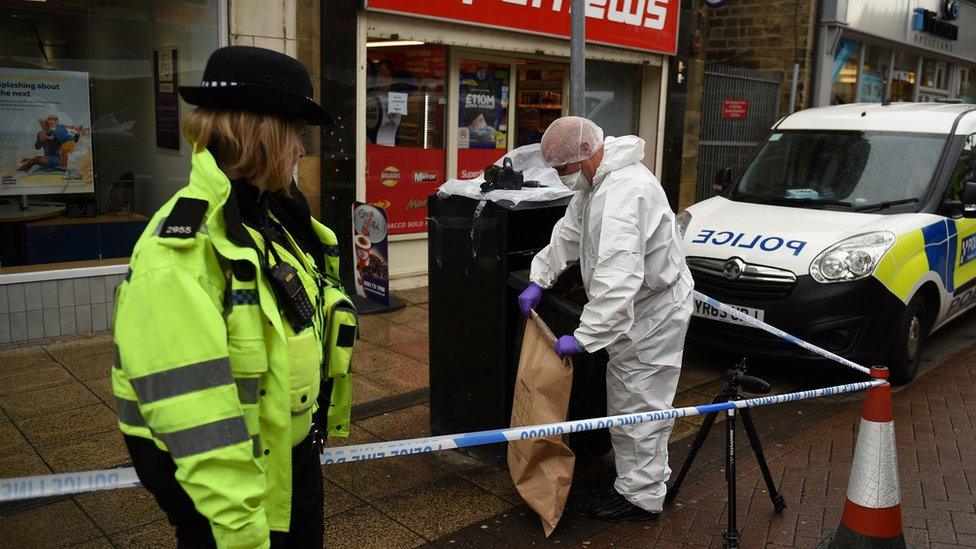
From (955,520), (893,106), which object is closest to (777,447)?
(955,520)

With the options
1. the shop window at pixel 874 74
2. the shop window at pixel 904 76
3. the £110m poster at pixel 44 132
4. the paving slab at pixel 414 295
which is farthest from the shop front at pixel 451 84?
the shop window at pixel 904 76

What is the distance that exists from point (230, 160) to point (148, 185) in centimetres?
564

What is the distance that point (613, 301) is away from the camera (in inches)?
135

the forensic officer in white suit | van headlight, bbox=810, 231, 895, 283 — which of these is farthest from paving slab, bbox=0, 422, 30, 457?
van headlight, bbox=810, 231, 895, 283

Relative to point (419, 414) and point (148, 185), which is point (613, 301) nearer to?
point (419, 414)

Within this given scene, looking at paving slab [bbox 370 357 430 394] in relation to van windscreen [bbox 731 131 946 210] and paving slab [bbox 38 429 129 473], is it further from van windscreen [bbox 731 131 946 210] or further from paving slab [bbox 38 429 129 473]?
van windscreen [bbox 731 131 946 210]

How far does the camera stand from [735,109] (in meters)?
12.7

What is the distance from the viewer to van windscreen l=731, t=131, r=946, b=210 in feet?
21.9

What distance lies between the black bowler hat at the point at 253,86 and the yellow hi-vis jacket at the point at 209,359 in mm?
143

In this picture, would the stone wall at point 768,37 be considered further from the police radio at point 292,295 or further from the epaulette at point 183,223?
the epaulette at point 183,223

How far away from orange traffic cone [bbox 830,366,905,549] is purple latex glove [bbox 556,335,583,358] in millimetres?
1172

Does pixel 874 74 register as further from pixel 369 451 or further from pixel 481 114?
pixel 369 451

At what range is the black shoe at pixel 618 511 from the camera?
3887 mm

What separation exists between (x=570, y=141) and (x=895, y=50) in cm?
1588
